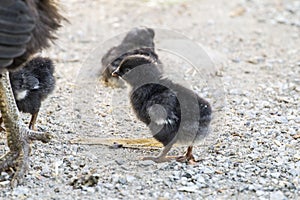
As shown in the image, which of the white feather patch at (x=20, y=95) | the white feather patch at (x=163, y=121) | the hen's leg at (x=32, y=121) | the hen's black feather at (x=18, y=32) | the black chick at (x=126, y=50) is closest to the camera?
the hen's black feather at (x=18, y=32)

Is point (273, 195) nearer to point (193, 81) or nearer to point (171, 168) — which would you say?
point (171, 168)

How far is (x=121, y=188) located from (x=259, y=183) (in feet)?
2.84

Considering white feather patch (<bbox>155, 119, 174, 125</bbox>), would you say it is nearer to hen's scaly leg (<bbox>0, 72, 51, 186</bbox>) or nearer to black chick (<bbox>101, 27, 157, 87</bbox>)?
hen's scaly leg (<bbox>0, 72, 51, 186</bbox>)

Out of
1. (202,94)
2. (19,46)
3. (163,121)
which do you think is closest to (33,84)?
(19,46)

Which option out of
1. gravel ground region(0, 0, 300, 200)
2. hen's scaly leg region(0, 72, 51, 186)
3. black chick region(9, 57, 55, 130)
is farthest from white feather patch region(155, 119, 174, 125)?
black chick region(9, 57, 55, 130)

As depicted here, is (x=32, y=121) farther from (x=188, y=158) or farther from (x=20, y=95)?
(x=188, y=158)

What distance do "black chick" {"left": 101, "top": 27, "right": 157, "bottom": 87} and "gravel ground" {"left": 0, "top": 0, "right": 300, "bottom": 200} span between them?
140 mm

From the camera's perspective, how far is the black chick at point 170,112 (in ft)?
13.2

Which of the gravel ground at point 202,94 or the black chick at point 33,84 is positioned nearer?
the gravel ground at point 202,94

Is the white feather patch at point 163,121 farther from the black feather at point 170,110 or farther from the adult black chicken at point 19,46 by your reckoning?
the adult black chicken at point 19,46

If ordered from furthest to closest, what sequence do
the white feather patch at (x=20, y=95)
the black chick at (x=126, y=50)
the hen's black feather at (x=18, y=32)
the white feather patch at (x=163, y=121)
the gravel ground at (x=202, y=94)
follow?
the black chick at (x=126, y=50), the white feather patch at (x=20, y=95), the white feather patch at (x=163, y=121), the gravel ground at (x=202, y=94), the hen's black feather at (x=18, y=32)

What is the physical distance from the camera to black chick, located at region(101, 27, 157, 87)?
5363 millimetres

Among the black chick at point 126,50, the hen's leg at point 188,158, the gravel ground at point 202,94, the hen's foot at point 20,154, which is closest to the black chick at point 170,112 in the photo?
the hen's leg at point 188,158

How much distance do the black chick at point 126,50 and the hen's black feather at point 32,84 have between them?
2.74ft
